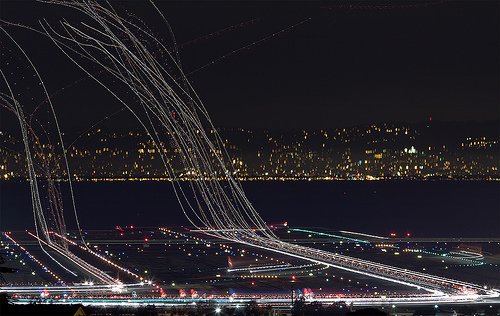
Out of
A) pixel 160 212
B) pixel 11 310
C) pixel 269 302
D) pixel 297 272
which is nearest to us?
pixel 11 310

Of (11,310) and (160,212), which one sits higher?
(160,212)

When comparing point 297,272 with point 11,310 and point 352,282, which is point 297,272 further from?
point 11,310

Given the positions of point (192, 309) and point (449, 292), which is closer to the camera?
point (192, 309)

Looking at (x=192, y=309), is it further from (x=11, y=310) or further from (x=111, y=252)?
(x=111, y=252)

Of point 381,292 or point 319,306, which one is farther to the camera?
point 381,292

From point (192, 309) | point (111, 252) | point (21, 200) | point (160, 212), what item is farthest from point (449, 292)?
point (21, 200)

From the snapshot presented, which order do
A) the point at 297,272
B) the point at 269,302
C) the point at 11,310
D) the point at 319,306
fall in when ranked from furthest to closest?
1. the point at 297,272
2. the point at 269,302
3. the point at 319,306
4. the point at 11,310

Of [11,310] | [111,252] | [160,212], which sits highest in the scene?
[160,212]

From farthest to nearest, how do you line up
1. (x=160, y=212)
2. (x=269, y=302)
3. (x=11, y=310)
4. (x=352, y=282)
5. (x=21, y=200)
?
1. (x=21, y=200)
2. (x=160, y=212)
3. (x=352, y=282)
4. (x=269, y=302)
5. (x=11, y=310)

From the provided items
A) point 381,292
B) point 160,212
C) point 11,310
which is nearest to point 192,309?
point 381,292
